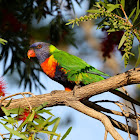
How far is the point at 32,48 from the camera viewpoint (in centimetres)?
241

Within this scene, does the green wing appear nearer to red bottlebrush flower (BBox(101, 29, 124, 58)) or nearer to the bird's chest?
the bird's chest

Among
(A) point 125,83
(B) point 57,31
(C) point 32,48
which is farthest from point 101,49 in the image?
(A) point 125,83

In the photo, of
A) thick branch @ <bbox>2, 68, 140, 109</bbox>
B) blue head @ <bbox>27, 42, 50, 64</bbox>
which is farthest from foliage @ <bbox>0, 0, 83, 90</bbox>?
thick branch @ <bbox>2, 68, 140, 109</bbox>

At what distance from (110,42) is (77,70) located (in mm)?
717

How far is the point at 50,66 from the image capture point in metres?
2.11

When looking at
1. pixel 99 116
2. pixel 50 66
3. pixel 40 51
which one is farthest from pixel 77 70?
pixel 99 116

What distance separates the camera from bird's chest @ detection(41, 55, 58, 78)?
2090 mm

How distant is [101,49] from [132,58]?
34 centimetres

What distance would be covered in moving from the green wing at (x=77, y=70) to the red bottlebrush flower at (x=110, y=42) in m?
0.58

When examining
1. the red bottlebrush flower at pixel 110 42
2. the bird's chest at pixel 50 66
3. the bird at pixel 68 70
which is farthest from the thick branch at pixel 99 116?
the red bottlebrush flower at pixel 110 42

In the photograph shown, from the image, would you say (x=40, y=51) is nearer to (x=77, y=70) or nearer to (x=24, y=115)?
(x=77, y=70)

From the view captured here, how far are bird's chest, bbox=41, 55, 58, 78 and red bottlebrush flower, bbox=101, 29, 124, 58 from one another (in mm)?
692

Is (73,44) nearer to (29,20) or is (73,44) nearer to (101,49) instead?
(101,49)

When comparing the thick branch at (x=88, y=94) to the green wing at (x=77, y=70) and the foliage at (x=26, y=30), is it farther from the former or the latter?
the foliage at (x=26, y=30)
